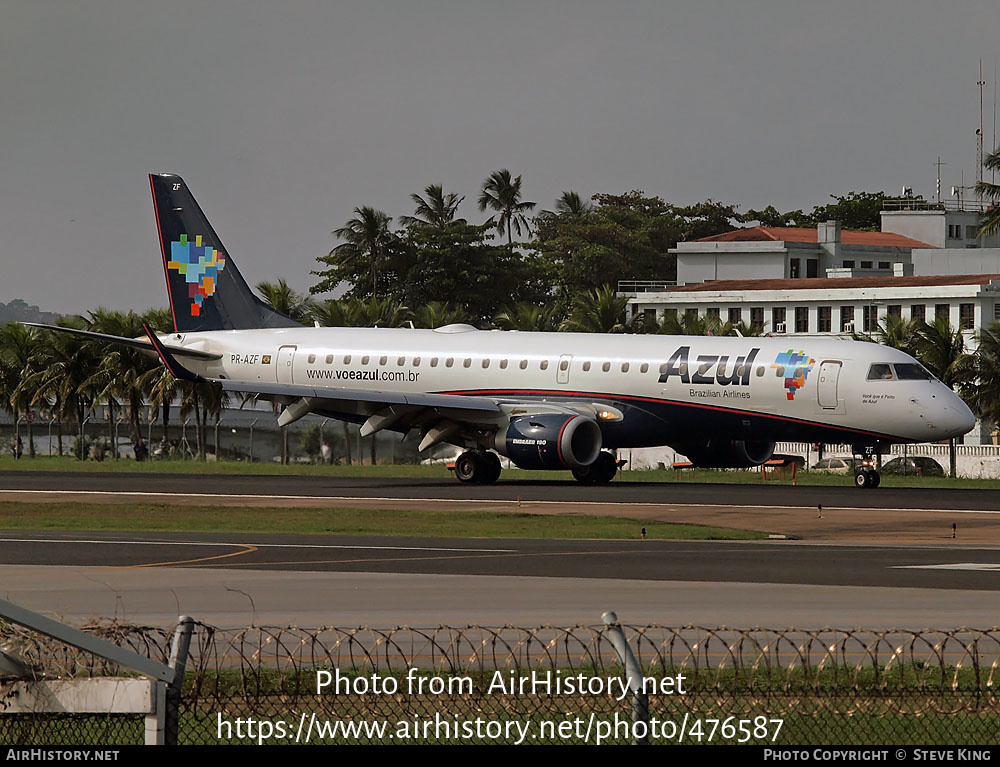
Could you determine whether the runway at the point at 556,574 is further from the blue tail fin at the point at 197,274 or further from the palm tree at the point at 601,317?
the palm tree at the point at 601,317

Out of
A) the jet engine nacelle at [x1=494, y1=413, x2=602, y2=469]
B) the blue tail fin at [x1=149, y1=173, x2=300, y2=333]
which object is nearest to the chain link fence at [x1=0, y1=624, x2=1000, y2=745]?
the jet engine nacelle at [x1=494, y1=413, x2=602, y2=469]

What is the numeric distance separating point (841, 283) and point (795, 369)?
70616mm

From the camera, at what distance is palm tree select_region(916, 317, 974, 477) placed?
243 ft

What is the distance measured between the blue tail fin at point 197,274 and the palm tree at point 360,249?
214 feet

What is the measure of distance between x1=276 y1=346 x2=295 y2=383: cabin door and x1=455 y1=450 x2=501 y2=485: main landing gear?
27.0 feet

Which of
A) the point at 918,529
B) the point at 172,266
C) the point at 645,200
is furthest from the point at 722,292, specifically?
the point at 918,529

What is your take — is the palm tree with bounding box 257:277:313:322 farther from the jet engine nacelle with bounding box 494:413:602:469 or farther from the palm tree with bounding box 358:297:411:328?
the jet engine nacelle with bounding box 494:413:602:469

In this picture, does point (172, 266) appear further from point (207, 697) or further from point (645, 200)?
point (645, 200)

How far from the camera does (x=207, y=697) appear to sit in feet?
43.2

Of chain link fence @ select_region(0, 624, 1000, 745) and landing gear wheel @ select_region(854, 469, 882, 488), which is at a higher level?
chain link fence @ select_region(0, 624, 1000, 745)

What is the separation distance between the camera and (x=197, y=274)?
61.7 metres

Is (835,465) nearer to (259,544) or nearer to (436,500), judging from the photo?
(436,500)

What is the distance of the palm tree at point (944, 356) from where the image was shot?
74.0 metres
